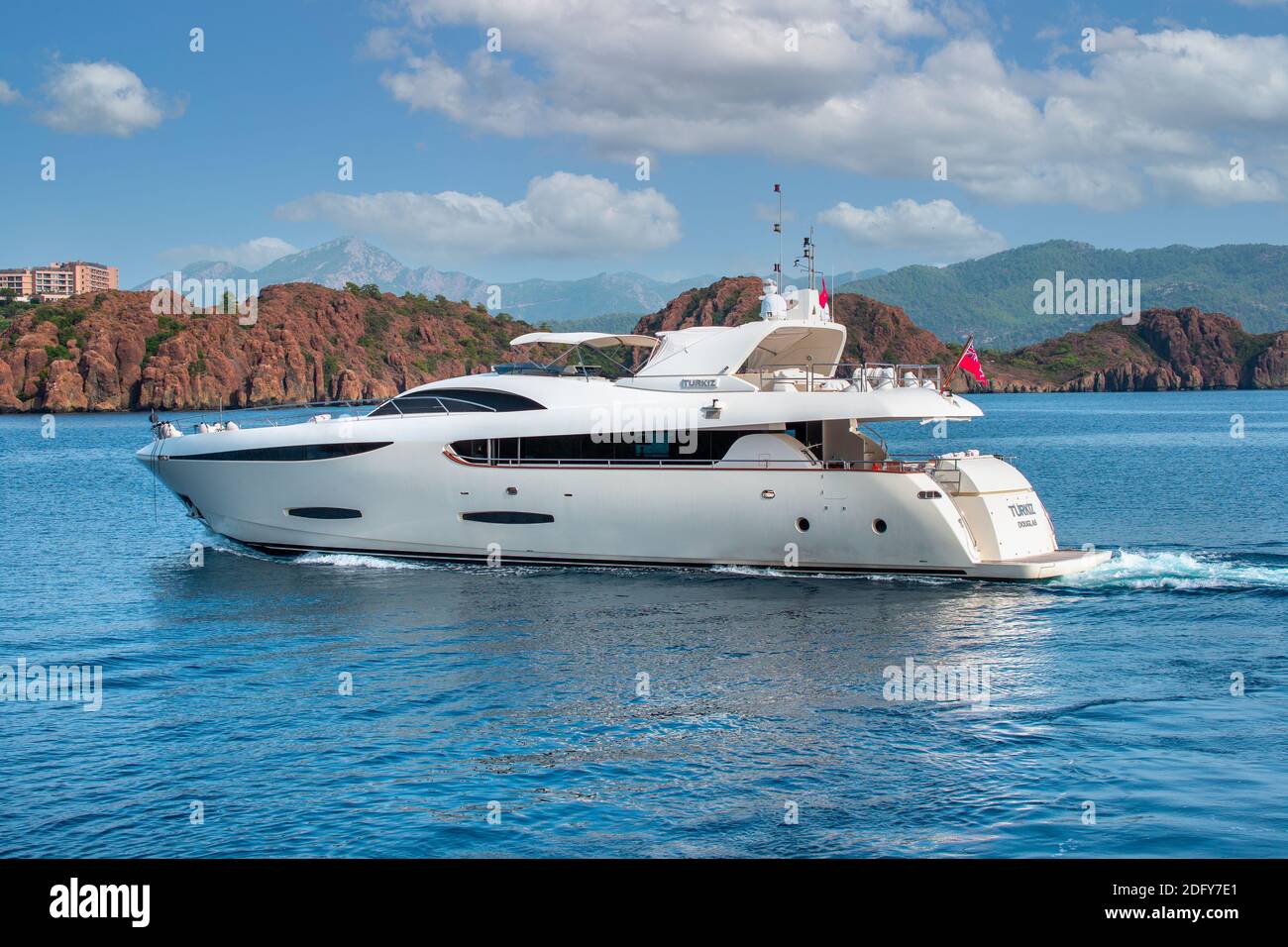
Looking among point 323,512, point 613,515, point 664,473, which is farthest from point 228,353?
point 664,473

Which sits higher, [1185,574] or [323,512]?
[323,512]

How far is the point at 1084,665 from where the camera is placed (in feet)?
51.1

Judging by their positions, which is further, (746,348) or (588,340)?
(588,340)

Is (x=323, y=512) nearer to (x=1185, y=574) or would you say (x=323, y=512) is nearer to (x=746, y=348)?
(x=746, y=348)

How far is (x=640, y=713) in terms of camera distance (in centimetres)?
1359

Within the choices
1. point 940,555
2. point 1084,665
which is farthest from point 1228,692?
point 940,555

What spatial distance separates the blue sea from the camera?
10188 millimetres

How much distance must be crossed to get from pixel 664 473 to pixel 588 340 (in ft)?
14.4

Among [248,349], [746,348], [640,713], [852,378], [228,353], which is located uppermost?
[248,349]

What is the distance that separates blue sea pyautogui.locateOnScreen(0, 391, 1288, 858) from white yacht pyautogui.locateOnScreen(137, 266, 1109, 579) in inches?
27.4

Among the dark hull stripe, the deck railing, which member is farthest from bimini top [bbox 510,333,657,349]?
the dark hull stripe

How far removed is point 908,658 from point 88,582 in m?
16.7
